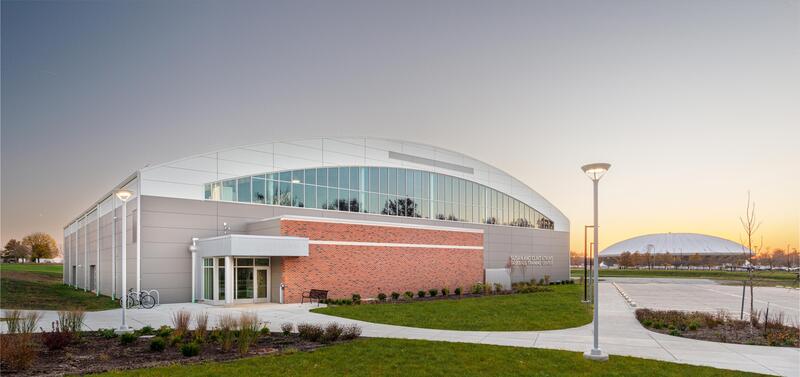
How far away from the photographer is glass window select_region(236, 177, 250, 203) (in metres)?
31.9

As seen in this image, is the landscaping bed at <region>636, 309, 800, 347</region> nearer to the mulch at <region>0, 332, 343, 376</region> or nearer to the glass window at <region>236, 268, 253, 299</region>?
the mulch at <region>0, 332, 343, 376</region>

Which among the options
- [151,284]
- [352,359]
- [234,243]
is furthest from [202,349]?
[151,284]

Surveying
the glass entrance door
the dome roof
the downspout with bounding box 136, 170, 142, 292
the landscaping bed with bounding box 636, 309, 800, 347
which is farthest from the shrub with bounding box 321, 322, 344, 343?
the dome roof

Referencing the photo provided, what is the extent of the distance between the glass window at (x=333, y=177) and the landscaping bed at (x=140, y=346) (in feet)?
72.0

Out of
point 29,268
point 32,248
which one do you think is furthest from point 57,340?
point 32,248

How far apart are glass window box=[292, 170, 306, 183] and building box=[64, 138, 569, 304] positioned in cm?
11

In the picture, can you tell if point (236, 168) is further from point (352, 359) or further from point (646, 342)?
point (646, 342)

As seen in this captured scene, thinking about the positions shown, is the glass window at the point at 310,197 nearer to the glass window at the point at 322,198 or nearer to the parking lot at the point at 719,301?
the glass window at the point at 322,198

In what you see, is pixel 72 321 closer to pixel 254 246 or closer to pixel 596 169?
pixel 254 246

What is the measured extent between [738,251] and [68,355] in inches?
6921

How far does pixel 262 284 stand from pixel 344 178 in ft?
38.6

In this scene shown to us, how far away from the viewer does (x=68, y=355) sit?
11836 mm

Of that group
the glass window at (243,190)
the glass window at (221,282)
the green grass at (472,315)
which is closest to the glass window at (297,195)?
the glass window at (243,190)

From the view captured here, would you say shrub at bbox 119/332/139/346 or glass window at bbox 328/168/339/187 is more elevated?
glass window at bbox 328/168/339/187
